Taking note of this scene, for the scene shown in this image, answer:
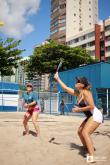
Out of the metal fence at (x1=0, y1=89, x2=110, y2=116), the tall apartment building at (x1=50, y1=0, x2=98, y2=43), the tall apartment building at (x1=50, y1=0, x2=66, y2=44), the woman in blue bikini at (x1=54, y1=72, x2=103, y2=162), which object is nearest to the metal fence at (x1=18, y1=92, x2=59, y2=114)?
the metal fence at (x1=0, y1=89, x2=110, y2=116)

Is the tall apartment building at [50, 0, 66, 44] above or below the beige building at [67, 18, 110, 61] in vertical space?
above

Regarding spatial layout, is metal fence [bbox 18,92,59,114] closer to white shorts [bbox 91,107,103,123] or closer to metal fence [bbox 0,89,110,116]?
metal fence [bbox 0,89,110,116]

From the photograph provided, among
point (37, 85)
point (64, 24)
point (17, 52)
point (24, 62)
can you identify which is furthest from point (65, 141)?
point (64, 24)

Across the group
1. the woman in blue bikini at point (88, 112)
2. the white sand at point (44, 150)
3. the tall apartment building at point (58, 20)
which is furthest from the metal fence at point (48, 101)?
the tall apartment building at point (58, 20)

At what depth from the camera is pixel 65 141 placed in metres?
8.89

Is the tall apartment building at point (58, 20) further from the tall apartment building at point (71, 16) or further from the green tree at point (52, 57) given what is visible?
the green tree at point (52, 57)

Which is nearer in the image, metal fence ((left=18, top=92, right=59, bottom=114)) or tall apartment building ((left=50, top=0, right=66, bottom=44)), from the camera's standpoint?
metal fence ((left=18, top=92, right=59, bottom=114))

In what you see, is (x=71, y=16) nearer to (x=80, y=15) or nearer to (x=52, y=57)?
(x=80, y=15)

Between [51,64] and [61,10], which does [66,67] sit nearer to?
[51,64]

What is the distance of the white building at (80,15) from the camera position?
332ft

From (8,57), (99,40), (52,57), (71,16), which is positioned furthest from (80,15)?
(8,57)

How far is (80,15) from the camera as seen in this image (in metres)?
106

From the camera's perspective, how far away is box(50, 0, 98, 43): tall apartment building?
326ft

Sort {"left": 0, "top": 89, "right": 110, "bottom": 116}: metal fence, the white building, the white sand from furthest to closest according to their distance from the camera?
the white building, {"left": 0, "top": 89, "right": 110, "bottom": 116}: metal fence, the white sand
